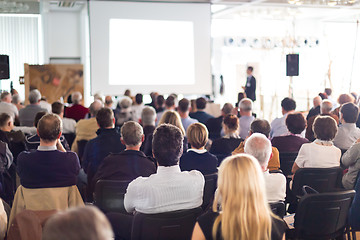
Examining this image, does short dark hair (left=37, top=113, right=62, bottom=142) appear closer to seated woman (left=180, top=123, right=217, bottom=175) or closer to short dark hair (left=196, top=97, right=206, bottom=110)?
seated woman (left=180, top=123, right=217, bottom=175)

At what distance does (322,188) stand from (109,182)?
1.82m

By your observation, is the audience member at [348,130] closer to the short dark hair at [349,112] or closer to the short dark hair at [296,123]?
the short dark hair at [349,112]

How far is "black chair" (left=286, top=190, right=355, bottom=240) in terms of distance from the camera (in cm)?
273

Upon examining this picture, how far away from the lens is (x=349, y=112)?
203 inches

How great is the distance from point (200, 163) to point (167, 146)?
103 cm

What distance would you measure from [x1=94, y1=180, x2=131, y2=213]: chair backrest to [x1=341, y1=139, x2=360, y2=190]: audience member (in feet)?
6.40

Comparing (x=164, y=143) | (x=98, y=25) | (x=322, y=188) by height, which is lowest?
(x=322, y=188)

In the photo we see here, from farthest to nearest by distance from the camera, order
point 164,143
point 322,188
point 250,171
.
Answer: point 322,188 < point 164,143 < point 250,171

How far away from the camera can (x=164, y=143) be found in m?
2.74

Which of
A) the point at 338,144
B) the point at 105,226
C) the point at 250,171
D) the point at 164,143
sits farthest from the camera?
the point at 338,144

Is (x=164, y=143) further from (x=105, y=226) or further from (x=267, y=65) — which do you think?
(x=267, y=65)

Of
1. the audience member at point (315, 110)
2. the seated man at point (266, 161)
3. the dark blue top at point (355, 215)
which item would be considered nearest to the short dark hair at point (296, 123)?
the dark blue top at point (355, 215)

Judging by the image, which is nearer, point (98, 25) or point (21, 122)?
point (21, 122)

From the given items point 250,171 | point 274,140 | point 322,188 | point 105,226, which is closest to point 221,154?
point 274,140
